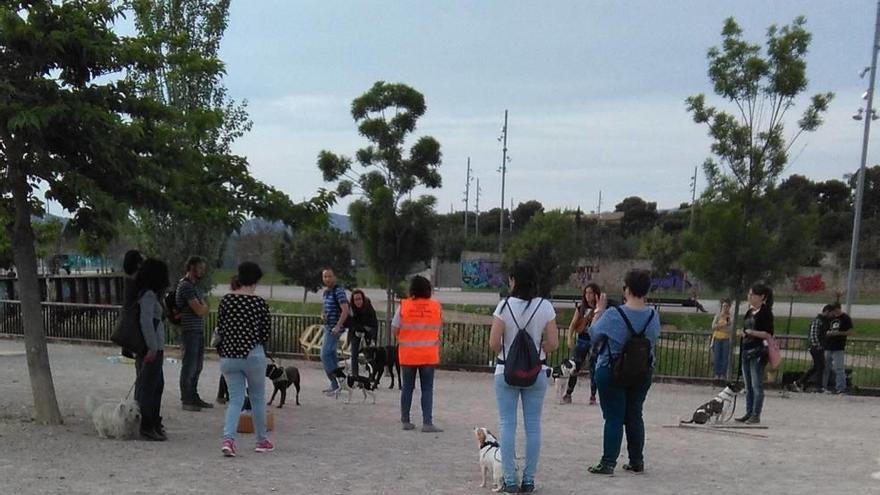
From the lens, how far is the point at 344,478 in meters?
7.00

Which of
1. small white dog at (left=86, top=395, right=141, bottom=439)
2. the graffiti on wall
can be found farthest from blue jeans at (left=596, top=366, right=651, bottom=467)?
the graffiti on wall

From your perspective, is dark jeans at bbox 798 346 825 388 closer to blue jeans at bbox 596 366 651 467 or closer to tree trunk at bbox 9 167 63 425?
blue jeans at bbox 596 366 651 467

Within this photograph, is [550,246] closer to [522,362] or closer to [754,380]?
[754,380]

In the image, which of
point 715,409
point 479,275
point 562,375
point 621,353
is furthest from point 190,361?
point 479,275

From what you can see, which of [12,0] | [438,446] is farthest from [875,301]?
[12,0]

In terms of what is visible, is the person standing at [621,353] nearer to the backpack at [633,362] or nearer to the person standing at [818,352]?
the backpack at [633,362]

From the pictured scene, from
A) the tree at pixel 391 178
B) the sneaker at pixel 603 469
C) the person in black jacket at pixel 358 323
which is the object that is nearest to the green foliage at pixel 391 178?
the tree at pixel 391 178

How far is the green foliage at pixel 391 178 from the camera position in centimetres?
2008

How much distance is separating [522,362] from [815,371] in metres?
11.2

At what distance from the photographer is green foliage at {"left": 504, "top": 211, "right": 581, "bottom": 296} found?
99.8ft

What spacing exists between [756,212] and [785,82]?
8.92ft

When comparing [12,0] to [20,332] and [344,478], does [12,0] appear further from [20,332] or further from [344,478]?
[20,332]

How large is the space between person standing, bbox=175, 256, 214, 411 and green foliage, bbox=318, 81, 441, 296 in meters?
9.92

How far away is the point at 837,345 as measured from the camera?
49.8 ft
